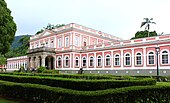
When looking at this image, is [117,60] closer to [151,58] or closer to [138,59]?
[138,59]

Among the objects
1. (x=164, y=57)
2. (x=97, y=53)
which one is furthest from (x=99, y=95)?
(x=97, y=53)

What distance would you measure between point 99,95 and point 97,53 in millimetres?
31080

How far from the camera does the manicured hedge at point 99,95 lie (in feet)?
24.5

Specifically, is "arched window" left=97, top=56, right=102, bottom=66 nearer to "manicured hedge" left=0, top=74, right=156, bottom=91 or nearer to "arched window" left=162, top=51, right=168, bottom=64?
"arched window" left=162, top=51, right=168, bottom=64

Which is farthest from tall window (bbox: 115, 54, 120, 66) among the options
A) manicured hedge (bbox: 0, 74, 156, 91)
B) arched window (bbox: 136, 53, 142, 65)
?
manicured hedge (bbox: 0, 74, 156, 91)

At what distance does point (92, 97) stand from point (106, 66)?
2963 centimetres

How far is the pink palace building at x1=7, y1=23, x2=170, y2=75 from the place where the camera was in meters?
29.8

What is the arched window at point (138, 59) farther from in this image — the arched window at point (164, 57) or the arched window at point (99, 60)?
the arched window at point (99, 60)

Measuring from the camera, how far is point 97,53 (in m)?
38.4

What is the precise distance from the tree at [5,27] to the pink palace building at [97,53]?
1687 cm

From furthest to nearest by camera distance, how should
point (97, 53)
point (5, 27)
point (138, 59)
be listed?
1. point (97, 53)
2. point (138, 59)
3. point (5, 27)

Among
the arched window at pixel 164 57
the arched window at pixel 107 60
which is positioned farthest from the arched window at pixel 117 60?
the arched window at pixel 164 57

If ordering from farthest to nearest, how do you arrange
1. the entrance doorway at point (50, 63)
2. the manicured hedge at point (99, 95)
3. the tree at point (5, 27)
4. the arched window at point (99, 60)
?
1. the entrance doorway at point (50, 63)
2. the arched window at point (99, 60)
3. the tree at point (5, 27)
4. the manicured hedge at point (99, 95)

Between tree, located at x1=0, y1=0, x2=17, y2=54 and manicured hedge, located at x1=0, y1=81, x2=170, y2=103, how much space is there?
44.1 ft
